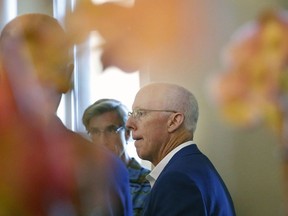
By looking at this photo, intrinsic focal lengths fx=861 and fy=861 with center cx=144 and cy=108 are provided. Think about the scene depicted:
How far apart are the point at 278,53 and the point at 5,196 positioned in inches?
21.2

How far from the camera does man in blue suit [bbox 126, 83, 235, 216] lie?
1.63 m

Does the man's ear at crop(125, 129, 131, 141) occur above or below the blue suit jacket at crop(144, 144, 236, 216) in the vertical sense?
above

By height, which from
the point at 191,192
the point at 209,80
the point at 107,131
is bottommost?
the point at 191,192

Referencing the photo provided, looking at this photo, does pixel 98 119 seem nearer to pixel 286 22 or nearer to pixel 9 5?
pixel 9 5

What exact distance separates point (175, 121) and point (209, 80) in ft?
1.13

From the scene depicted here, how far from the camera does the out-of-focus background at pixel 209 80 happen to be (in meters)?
1.46

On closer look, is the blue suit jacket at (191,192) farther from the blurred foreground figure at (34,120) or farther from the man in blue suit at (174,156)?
the blurred foreground figure at (34,120)

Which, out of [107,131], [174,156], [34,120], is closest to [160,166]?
[174,156]

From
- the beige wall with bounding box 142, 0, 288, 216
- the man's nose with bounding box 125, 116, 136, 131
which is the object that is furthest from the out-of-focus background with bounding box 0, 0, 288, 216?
the man's nose with bounding box 125, 116, 136, 131

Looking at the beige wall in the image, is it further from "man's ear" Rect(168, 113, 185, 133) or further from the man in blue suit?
"man's ear" Rect(168, 113, 185, 133)

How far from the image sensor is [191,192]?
5.39ft

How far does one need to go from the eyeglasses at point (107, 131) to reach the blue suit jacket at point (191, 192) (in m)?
0.13

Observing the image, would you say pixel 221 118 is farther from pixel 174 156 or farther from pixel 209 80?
pixel 174 156

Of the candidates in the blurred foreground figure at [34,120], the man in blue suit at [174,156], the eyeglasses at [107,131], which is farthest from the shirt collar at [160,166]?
the blurred foreground figure at [34,120]
